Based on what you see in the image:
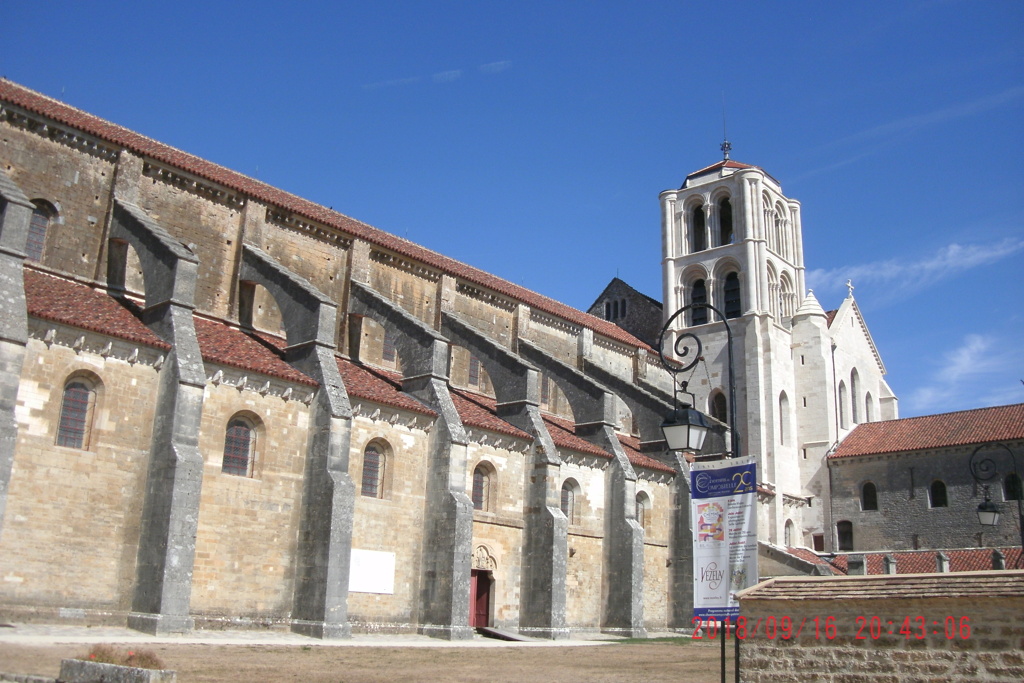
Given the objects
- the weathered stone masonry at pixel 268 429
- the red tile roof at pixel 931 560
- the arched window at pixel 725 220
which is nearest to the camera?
the weathered stone masonry at pixel 268 429

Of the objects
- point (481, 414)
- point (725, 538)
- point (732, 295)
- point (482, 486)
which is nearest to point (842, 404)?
point (732, 295)

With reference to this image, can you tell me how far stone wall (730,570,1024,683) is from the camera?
34.8ft

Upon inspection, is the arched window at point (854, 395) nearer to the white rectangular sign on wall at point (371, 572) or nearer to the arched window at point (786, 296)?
the arched window at point (786, 296)

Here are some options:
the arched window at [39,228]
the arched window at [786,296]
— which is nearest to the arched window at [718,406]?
the arched window at [786,296]

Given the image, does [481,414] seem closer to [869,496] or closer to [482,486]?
[482,486]

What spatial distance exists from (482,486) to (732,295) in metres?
22.9

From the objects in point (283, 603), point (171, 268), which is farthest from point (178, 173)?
point (283, 603)

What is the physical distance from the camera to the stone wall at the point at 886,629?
418 inches

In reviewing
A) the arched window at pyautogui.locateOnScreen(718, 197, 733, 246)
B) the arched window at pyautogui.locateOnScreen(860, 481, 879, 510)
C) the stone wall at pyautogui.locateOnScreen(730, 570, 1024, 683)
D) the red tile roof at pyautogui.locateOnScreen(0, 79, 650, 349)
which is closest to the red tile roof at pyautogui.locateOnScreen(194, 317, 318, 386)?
the red tile roof at pyautogui.locateOnScreen(0, 79, 650, 349)

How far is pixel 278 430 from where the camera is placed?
23312mm

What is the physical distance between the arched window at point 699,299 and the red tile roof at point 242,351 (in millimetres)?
26706

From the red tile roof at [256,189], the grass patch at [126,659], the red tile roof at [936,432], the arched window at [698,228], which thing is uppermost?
the arched window at [698,228]

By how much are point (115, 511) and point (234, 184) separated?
36.4 feet

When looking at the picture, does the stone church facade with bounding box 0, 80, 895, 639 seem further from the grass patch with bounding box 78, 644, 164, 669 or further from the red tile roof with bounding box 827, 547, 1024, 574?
the red tile roof with bounding box 827, 547, 1024, 574
